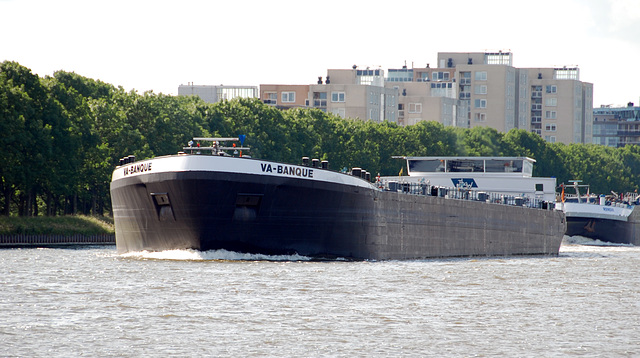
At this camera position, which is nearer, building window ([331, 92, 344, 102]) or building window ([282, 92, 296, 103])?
building window ([331, 92, 344, 102])

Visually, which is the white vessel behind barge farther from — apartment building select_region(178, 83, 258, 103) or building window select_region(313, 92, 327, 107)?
apartment building select_region(178, 83, 258, 103)

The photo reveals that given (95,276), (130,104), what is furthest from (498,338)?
(130,104)

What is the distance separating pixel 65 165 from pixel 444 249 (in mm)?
30662

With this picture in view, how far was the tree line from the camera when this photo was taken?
73375 mm

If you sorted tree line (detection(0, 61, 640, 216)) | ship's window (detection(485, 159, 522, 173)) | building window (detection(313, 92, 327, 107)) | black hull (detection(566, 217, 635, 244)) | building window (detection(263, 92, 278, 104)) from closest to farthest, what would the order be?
1. tree line (detection(0, 61, 640, 216))
2. ship's window (detection(485, 159, 522, 173))
3. black hull (detection(566, 217, 635, 244))
4. building window (detection(313, 92, 327, 107))
5. building window (detection(263, 92, 278, 104))

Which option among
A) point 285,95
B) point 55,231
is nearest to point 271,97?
point 285,95

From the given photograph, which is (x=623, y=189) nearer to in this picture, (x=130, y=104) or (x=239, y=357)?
(x=130, y=104)

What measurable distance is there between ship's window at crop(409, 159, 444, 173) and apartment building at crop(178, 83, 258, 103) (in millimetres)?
110625

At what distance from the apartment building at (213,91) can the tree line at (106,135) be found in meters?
55.6

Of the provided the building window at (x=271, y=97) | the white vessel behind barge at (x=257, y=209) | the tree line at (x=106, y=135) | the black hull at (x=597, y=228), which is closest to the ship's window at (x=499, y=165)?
the black hull at (x=597, y=228)

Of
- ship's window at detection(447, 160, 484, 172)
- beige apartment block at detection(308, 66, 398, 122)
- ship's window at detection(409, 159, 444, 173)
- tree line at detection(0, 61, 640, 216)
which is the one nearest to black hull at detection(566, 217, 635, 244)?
ship's window at detection(447, 160, 484, 172)

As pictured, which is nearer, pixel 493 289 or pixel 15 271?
pixel 493 289

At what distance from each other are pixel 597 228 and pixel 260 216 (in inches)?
2219

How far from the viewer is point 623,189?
192 meters
